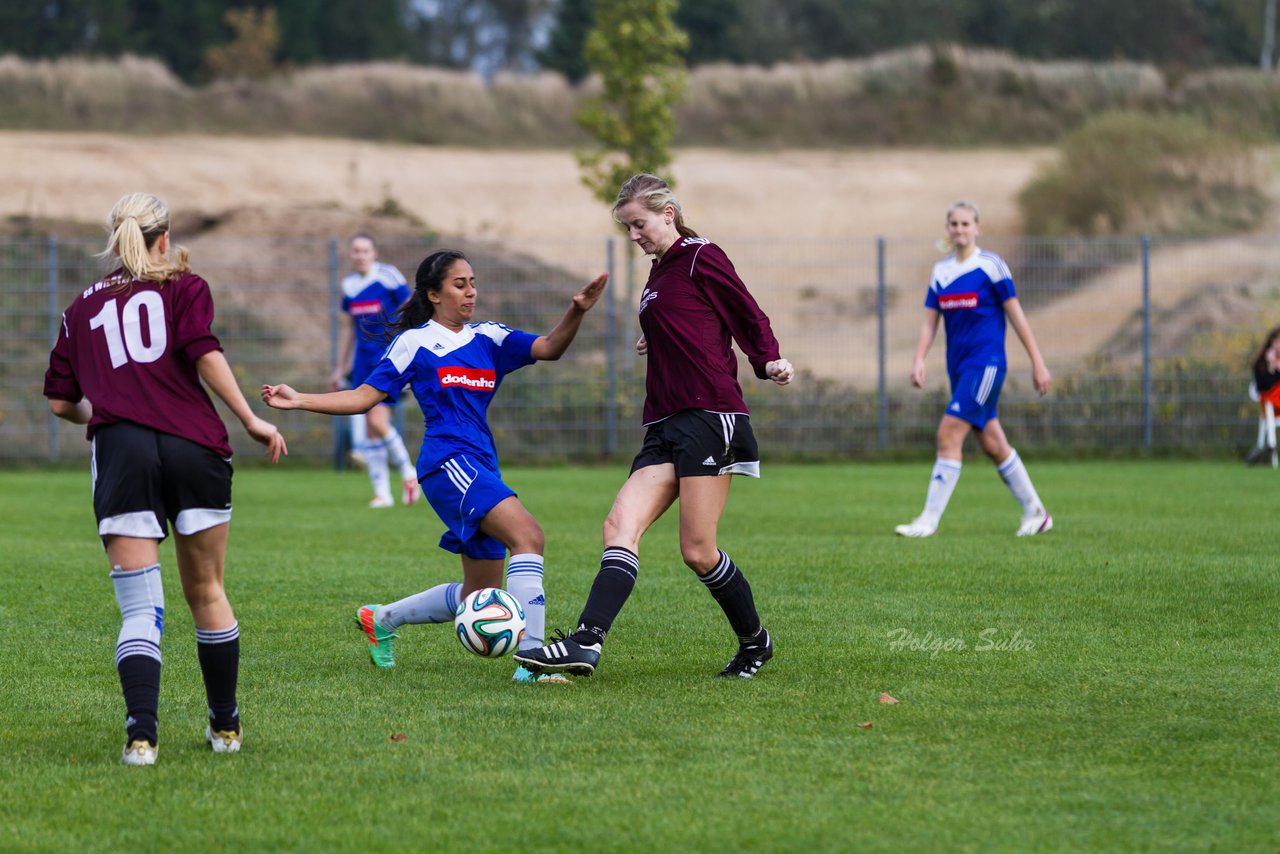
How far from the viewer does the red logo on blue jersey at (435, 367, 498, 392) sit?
6309 millimetres

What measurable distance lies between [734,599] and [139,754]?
2.38 metres

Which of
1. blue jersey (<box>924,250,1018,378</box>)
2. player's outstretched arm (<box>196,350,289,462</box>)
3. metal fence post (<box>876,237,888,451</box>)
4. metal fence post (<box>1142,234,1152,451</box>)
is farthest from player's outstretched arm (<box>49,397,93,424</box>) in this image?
metal fence post (<box>1142,234,1152,451</box>)

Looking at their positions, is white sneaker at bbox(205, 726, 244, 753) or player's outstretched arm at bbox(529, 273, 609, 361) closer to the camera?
white sneaker at bbox(205, 726, 244, 753)

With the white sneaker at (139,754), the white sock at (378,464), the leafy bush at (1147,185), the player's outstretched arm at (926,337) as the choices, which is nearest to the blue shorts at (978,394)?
the player's outstretched arm at (926,337)

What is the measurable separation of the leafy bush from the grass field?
2684cm

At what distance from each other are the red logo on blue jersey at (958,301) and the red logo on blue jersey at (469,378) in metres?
5.25

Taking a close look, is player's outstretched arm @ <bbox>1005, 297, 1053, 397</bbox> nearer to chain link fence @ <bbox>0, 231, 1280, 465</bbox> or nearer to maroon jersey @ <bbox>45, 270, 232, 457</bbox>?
maroon jersey @ <bbox>45, 270, 232, 457</bbox>

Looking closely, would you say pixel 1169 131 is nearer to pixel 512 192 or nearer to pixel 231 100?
pixel 512 192

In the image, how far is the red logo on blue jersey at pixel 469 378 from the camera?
20.7ft

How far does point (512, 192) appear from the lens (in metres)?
40.1

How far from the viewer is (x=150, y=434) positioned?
4914 mm

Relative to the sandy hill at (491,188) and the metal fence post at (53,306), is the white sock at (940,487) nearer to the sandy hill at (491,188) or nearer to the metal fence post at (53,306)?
the metal fence post at (53,306)

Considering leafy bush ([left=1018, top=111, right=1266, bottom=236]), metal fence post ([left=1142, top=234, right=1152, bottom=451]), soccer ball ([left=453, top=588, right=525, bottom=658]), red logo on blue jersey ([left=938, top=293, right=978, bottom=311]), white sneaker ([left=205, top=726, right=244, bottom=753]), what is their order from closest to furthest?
white sneaker ([left=205, top=726, right=244, bottom=753]) → soccer ball ([left=453, top=588, right=525, bottom=658]) → red logo on blue jersey ([left=938, top=293, right=978, bottom=311]) → metal fence post ([left=1142, top=234, right=1152, bottom=451]) → leafy bush ([left=1018, top=111, right=1266, bottom=236])

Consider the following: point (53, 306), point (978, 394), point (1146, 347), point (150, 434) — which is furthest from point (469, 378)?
point (1146, 347)
